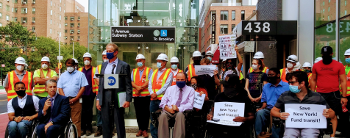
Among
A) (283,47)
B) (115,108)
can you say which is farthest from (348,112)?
(283,47)

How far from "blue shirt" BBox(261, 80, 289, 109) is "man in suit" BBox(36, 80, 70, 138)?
394 centimetres

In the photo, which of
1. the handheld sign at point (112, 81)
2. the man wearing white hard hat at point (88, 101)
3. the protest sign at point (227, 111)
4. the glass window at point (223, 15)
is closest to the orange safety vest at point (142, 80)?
the man wearing white hard hat at point (88, 101)

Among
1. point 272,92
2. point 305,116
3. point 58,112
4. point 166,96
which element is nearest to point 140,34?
point 166,96

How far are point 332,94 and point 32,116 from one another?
20.2ft

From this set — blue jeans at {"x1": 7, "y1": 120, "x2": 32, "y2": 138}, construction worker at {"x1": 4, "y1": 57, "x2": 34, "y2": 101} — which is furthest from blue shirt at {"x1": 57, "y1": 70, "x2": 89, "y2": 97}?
blue jeans at {"x1": 7, "y1": 120, "x2": 32, "y2": 138}

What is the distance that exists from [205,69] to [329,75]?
2654 mm

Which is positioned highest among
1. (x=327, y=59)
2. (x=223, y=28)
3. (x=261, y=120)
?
(x=223, y=28)

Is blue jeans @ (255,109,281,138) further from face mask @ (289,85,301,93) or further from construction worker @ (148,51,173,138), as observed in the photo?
construction worker @ (148,51,173,138)

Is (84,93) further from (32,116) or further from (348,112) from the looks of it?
(348,112)

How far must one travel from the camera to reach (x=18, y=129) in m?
5.73

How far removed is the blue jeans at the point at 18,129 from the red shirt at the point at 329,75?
6.02 m

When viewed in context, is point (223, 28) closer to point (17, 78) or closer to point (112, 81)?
point (17, 78)

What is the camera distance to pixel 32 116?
588cm

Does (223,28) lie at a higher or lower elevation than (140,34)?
higher
